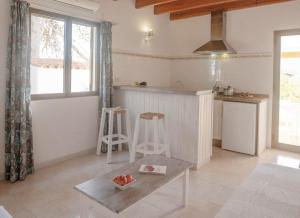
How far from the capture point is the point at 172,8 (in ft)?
14.3

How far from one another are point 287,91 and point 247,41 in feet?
3.59

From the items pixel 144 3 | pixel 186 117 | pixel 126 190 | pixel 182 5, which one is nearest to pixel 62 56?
pixel 144 3

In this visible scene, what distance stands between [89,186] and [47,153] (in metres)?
1.73

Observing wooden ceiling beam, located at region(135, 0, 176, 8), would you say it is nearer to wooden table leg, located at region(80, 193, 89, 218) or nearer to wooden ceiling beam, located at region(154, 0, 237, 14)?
wooden ceiling beam, located at region(154, 0, 237, 14)

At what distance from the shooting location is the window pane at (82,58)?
11.5ft

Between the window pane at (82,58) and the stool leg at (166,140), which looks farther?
the window pane at (82,58)

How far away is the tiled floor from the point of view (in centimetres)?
215

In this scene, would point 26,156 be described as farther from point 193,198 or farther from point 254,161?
point 254,161

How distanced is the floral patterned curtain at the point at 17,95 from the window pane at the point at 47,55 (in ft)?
0.87

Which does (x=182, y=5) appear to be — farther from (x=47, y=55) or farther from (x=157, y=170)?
(x=157, y=170)

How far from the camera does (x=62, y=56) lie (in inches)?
132

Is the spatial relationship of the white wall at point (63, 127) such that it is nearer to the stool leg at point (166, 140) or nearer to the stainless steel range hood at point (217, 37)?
the stool leg at point (166, 140)

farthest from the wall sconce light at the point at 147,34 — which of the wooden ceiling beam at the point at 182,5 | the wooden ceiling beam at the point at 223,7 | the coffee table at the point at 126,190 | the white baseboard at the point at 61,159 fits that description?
the coffee table at the point at 126,190

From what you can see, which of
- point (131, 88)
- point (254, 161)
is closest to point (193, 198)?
point (254, 161)
